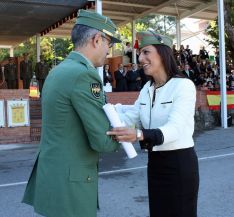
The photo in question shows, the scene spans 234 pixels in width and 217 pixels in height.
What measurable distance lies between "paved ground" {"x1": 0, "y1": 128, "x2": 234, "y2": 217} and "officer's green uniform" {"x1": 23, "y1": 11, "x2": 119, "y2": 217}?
286 centimetres

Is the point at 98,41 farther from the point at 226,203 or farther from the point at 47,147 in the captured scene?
the point at 226,203

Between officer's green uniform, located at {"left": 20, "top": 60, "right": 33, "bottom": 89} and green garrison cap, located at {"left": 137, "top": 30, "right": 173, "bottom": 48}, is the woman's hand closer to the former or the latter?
green garrison cap, located at {"left": 137, "top": 30, "right": 173, "bottom": 48}

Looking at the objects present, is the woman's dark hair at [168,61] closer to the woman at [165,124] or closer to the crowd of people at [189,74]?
the woman at [165,124]

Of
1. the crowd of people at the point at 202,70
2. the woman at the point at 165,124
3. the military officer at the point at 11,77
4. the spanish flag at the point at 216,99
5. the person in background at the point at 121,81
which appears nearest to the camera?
the woman at the point at 165,124

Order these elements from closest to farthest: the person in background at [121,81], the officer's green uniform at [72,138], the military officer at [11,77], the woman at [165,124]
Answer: the officer's green uniform at [72,138] → the woman at [165,124] → the person in background at [121,81] → the military officer at [11,77]

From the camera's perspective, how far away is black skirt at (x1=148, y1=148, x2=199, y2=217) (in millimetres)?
2756

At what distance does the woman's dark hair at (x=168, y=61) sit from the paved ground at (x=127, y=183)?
2.70 metres

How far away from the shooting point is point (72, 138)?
2.31 m

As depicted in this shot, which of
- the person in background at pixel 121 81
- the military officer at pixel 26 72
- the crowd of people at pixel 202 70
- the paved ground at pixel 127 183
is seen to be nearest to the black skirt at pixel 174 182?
the paved ground at pixel 127 183

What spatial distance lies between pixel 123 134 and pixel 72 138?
0.92ft

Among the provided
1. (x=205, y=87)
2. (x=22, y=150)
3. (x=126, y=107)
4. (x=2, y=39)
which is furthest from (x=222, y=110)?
(x=2, y=39)

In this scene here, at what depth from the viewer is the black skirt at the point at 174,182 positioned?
2756 mm

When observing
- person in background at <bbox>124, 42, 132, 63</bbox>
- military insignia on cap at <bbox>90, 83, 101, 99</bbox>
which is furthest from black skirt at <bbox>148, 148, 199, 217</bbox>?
person in background at <bbox>124, 42, 132, 63</bbox>

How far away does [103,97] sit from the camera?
2.38 meters
